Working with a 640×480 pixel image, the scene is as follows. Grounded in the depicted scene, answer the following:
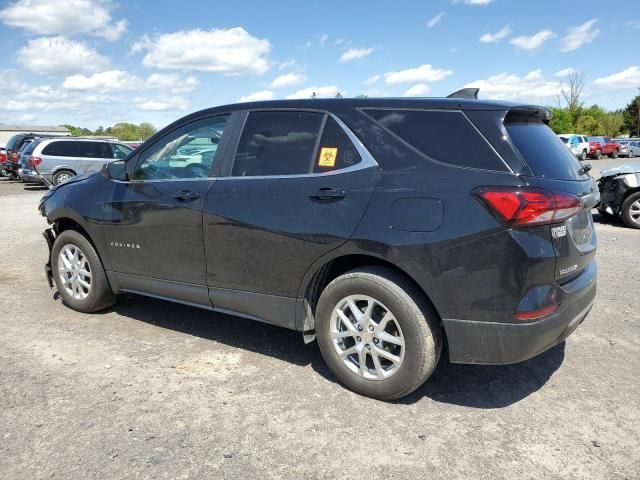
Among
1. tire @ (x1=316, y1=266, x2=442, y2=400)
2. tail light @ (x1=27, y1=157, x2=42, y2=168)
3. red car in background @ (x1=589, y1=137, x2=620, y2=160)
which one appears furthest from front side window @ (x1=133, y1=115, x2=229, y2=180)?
red car in background @ (x1=589, y1=137, x2=620, y2=160)

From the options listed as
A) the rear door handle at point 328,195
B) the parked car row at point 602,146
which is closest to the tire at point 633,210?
the rear door handle at point 328,195

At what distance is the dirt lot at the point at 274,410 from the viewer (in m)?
2.68

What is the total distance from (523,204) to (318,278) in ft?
4.45

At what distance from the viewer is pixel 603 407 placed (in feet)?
10.6

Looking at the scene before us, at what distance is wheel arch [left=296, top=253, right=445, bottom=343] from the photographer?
3330mm

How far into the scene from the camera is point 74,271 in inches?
195

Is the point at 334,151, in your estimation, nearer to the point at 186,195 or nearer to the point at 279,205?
the point at 279,205

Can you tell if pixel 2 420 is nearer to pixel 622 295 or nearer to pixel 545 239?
pixel 545 239

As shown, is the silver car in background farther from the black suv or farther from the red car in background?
the red car in background

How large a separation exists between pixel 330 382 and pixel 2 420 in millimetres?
1963

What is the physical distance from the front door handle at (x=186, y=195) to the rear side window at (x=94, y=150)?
→ 15740 millimetres

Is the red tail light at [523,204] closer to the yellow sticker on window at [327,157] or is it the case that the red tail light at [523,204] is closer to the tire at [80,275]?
the yellow sticker on window at [327,157]

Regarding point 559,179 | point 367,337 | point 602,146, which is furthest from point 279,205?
point 602,146

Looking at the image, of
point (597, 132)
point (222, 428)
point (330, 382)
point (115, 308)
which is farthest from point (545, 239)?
point (597, 132)
